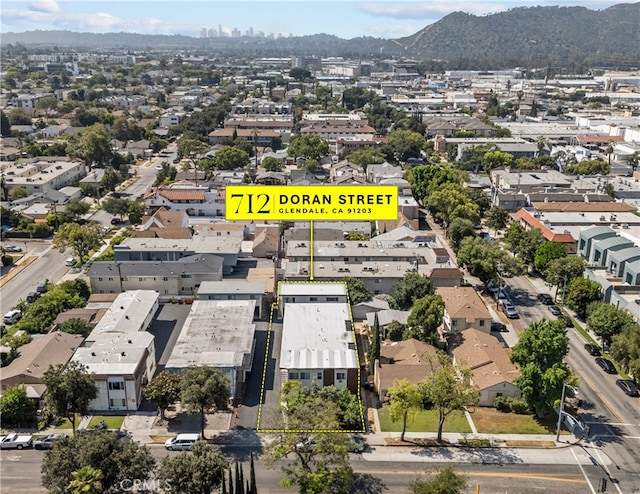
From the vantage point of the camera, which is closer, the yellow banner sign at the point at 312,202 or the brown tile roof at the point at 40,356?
the yellow banner sign at the point at 312,202

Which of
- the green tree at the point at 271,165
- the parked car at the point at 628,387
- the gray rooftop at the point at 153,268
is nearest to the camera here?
the parked car at the point at 628,387

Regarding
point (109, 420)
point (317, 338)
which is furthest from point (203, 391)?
point (317, 338)

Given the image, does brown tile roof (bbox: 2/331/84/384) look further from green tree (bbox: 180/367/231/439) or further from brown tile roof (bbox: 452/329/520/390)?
brown tile roof (bbox: 452/329/520/390)

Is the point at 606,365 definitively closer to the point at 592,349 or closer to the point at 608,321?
the point at 592,349

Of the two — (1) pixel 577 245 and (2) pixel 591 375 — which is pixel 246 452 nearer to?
(2) pixel 591 375

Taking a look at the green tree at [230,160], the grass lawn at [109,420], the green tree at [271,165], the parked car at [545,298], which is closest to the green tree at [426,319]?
the parked car at [545,298]

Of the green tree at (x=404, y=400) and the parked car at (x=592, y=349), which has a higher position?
the green tree at (x=404, y=400)

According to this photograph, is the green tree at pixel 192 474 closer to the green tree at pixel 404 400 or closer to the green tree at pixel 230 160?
the green tree at pixel 404 400

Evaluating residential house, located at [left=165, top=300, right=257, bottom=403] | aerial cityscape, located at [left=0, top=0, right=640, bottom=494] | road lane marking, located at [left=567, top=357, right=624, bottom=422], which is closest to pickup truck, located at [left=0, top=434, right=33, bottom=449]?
aerial cityscape, located at [left=0, top=0, right=640, bottom=494]
